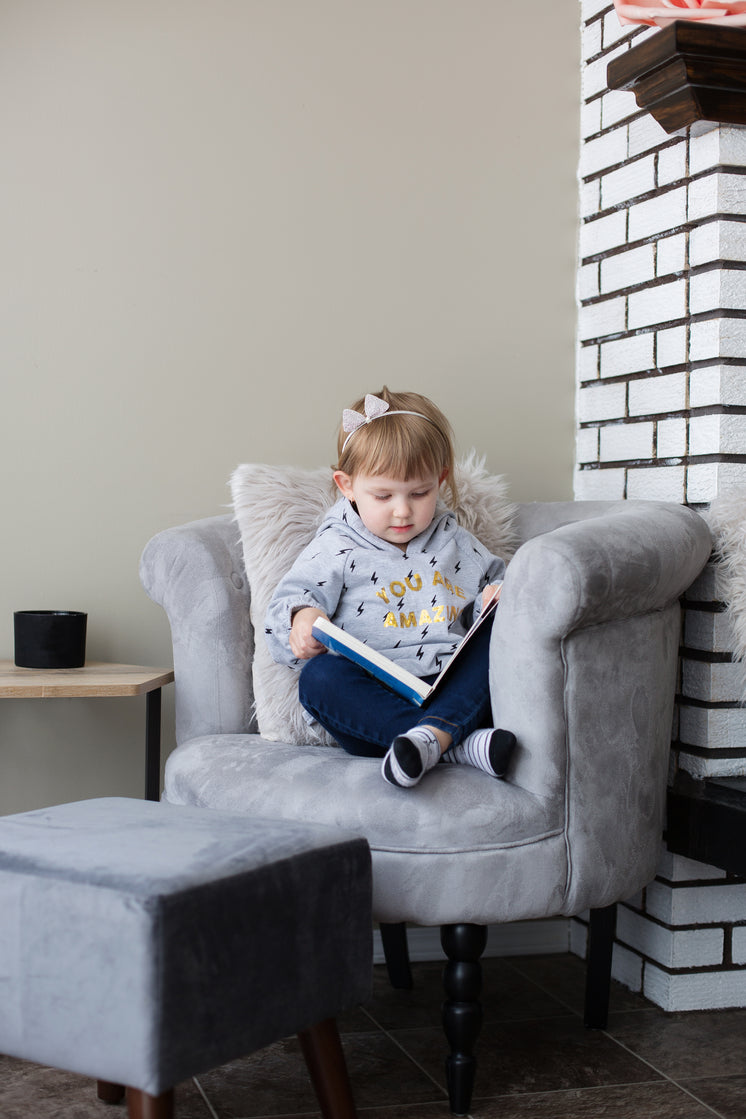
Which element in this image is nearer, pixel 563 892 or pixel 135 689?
pixel 563 892

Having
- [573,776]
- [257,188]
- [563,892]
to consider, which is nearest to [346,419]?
[257,188]

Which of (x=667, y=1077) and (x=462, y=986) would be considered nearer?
(x=462, y=986)

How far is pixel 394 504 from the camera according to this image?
71.0 inches

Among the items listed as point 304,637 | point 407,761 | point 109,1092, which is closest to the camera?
point 407,761

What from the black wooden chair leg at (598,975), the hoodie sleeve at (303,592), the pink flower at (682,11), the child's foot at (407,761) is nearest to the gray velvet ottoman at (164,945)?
the child's foot at (407,761)

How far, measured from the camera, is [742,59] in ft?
5.73

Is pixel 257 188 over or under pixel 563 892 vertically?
over

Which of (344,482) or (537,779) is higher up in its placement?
(344,482)

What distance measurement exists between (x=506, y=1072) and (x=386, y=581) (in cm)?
79

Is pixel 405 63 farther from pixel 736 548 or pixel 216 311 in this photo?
pixel 736 548

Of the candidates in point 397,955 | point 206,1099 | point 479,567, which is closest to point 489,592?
point 479,567

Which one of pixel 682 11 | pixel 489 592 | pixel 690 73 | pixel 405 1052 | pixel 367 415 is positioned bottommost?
pixel 405 1052

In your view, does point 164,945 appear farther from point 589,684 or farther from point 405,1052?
point 405,1052

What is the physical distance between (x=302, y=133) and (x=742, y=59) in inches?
33.5
